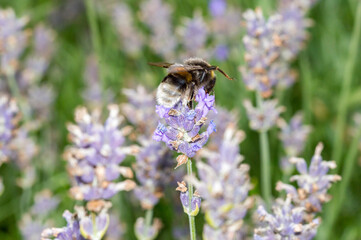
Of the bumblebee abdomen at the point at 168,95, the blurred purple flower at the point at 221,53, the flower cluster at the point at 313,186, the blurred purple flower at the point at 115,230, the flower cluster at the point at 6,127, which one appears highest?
the blurred purple flower at the point at 221,53

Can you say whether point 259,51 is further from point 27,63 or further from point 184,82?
point 27,63

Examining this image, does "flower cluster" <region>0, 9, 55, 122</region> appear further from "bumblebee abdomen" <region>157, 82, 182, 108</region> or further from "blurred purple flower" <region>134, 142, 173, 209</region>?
"bumblebee abdomen" <region>157, 82, 182, 108</region>

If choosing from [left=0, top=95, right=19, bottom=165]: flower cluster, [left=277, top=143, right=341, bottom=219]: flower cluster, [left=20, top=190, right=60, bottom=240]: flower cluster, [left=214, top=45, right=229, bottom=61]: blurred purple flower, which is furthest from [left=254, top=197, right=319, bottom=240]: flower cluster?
[left=214, top=45, right=229, bottom=61]: blurred purple flower

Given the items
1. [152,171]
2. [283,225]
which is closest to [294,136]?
[152,171]

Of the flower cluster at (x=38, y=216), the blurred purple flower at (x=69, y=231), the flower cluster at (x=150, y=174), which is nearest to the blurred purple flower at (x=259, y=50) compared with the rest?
the flower cluster at (x=150, y=174)

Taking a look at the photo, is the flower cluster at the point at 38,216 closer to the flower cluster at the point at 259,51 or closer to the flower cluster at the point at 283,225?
the flower cluster at the point at 259,51

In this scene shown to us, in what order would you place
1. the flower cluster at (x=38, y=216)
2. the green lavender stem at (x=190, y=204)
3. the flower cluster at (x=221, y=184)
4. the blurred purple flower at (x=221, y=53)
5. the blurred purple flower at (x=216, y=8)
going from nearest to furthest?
the flower cluster at (x=221, y=184)
the green lavender stem at (x=190, y=204)
the flower cluster at (x=38, y=216)
the blurred purple flower at (x=221, y=53)
the blurred purple flower at (x=216, y=8)
